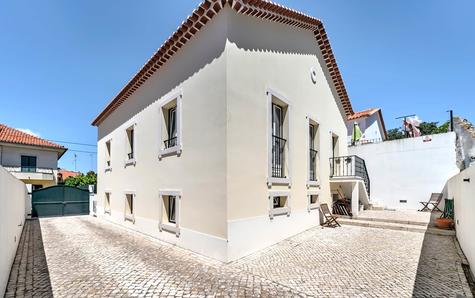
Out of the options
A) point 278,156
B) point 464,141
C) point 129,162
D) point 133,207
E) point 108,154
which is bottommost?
point 133,207

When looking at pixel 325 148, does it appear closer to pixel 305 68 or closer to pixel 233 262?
pixel 305 68

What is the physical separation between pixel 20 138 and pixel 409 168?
31.8 meters

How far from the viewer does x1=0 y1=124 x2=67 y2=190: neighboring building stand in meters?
22.2

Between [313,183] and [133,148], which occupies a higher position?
[133,148]

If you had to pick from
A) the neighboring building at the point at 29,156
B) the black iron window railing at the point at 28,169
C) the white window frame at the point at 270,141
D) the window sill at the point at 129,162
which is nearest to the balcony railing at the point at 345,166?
the white window frame at the point at 270,141

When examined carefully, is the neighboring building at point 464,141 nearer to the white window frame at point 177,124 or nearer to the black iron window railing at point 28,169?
the white window frame at point 177,124

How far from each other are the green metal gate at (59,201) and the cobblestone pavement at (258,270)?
1075 centimetres

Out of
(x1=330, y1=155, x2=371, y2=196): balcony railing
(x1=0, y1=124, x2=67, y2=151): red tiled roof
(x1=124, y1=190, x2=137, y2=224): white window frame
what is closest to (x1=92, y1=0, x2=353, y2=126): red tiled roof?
(x1=330, y1=155, x2=371, y2=196): balcony railing

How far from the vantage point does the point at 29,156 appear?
2345 cm

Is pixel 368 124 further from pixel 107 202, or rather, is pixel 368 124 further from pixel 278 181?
pixel 107 202

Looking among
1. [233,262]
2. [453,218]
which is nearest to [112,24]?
[233,262]

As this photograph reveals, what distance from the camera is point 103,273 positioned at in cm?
530

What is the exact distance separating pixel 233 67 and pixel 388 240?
7.10 m

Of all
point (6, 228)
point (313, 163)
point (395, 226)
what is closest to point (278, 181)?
point (313, 163)
